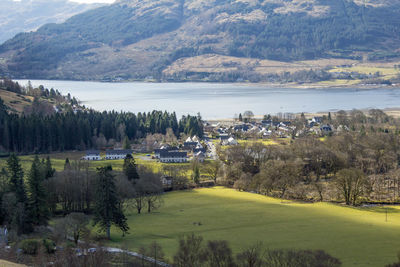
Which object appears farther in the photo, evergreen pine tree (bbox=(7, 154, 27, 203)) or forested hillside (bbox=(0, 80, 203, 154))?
forested hillside (bbox=(0, 80, 203, 154))

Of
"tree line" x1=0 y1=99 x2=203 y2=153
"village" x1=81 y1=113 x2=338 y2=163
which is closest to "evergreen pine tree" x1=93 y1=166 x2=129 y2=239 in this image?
"village" x1=81 y1=113 x2=338 y2=163

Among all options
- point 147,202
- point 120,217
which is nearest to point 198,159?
point 147,202

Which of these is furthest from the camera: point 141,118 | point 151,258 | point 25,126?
point 141,118

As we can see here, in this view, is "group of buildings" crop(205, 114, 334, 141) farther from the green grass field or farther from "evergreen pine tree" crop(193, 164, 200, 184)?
the green grass field

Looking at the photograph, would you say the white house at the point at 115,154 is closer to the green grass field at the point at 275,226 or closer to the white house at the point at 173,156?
the white house at the point at 173,156

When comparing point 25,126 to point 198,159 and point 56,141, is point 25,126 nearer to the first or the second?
point 56,141

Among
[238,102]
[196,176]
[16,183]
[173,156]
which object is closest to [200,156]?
[173,156]

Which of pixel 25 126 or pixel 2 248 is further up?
pixel 25 126
